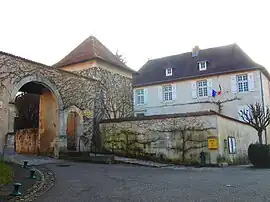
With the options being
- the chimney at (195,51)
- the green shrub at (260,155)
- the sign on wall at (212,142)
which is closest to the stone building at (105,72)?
the sign on wall at (212,142)

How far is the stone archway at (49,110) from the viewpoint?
15500mm

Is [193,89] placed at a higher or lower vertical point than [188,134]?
higher

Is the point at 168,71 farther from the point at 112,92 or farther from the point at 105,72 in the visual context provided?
the point at 105,72

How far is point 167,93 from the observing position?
103 feet

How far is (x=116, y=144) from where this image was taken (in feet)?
59.1

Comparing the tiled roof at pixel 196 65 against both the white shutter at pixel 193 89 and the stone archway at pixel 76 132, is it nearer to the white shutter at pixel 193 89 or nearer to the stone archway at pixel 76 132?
the white shutter at pixel 193 89

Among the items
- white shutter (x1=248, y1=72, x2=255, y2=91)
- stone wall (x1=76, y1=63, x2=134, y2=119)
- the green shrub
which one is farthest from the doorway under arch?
white shutter (x1=248, y1=72, x2=255, y2=91)

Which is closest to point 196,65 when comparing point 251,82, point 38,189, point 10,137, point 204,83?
point 204,83

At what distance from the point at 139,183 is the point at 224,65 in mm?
23011

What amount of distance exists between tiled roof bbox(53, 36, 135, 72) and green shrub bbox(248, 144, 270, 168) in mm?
10405

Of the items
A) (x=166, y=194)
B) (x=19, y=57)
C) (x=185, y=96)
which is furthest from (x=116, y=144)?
(x=185, y=96)

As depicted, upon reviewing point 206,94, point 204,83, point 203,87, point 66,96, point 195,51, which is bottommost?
point 66,96

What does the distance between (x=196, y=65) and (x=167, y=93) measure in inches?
152

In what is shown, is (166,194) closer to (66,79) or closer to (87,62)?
(66,79)
